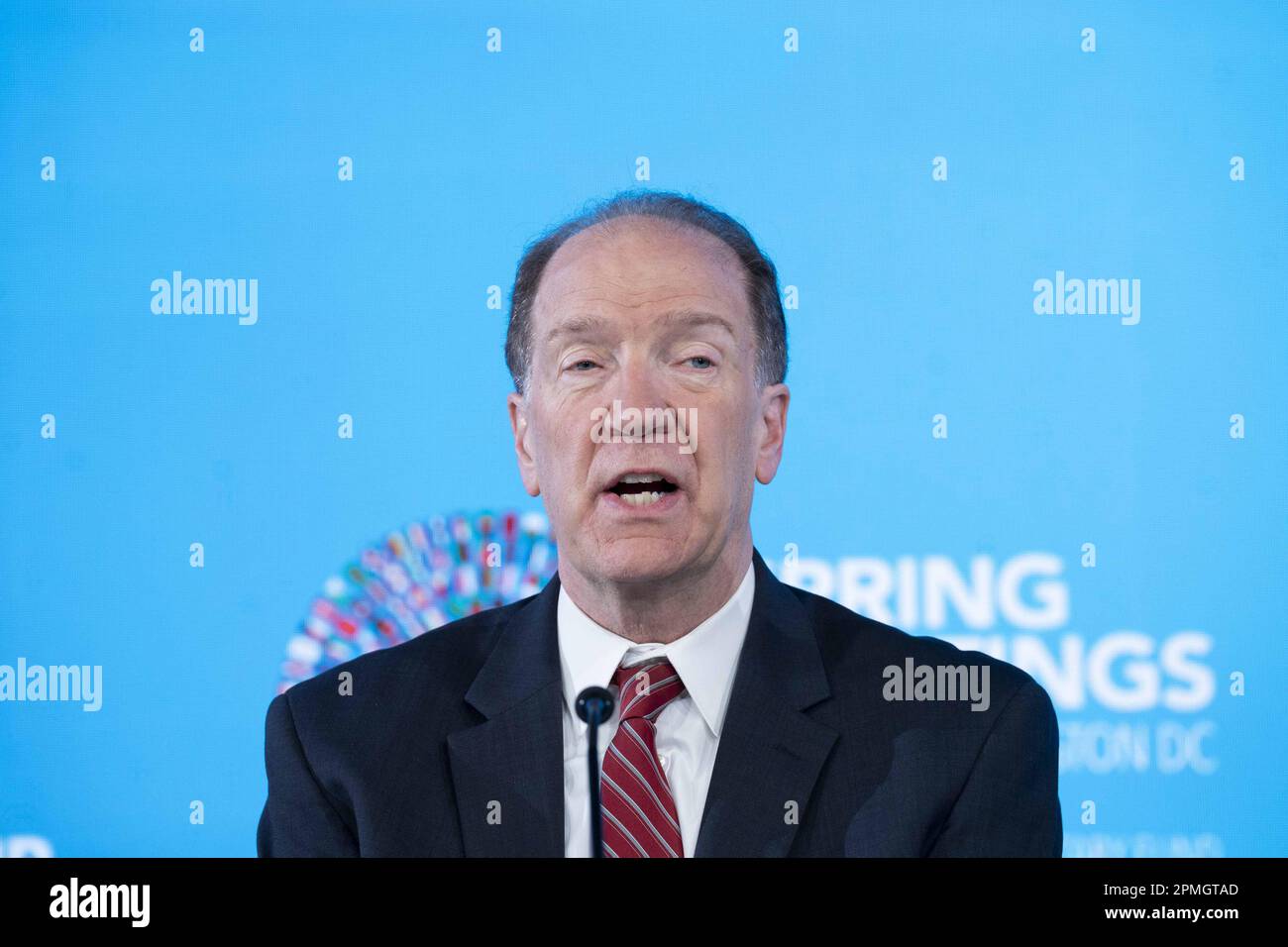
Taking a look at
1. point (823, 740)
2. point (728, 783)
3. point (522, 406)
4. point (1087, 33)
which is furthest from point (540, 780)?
point (1087, 33)

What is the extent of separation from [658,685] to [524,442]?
0.48 m

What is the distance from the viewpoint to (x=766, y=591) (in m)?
2.03

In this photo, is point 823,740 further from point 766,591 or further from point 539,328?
point 539,328

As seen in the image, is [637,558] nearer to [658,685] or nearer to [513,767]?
[658,685]

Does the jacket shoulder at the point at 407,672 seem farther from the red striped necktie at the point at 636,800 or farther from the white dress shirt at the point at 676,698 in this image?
the red striped necktie at the point at 636,800

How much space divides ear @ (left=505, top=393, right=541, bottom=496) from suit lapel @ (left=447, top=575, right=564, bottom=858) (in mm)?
309

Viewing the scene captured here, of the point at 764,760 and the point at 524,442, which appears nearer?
the point at 764,760

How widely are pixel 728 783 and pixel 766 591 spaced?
0.33 m

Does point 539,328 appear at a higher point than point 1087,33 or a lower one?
lower

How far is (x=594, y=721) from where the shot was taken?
1633 millimetres

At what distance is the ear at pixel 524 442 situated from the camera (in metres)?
2.09
